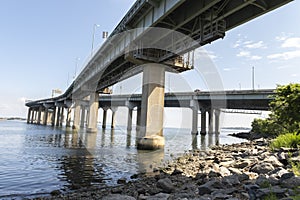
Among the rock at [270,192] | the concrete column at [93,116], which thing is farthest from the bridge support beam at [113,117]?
the rock at [270,192]

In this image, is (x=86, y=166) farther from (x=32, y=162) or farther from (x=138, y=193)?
(x=138, y=193)

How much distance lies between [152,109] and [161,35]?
8518 mm

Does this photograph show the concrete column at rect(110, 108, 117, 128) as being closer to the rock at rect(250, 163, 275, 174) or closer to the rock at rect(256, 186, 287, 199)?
the rock at rect(250, 163, 275, 174)

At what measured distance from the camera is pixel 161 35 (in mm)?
25219

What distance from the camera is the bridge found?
19.1 metres

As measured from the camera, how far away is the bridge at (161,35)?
1912 cm

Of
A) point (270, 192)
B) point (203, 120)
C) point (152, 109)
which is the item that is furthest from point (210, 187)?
point (203, 120)

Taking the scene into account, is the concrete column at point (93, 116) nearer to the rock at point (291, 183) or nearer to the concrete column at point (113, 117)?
the concrete column at point (113, 117)

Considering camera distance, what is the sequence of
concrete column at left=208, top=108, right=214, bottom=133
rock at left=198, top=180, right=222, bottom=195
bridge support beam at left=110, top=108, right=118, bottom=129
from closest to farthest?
1. rock at left=198, top=180, right=222, bottom=195
2. concrete column at left=208, top=108, right=214, bottom=133
3. bridge support beam at left=110, top=108, right=118, bottom=129

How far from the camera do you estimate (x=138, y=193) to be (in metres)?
9.67

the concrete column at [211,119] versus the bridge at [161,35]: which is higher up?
the bridge at [161,35]

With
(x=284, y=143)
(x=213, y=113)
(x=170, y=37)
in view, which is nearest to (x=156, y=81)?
(x=170, y=37)

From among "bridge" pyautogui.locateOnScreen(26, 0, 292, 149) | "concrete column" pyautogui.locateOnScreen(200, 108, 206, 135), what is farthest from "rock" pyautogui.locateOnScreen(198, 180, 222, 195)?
"concrete column" pyautogui.locateOnScreen(200, 108, 206, 135)

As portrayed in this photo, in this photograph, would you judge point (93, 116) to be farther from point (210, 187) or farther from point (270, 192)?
point (270, 192)
